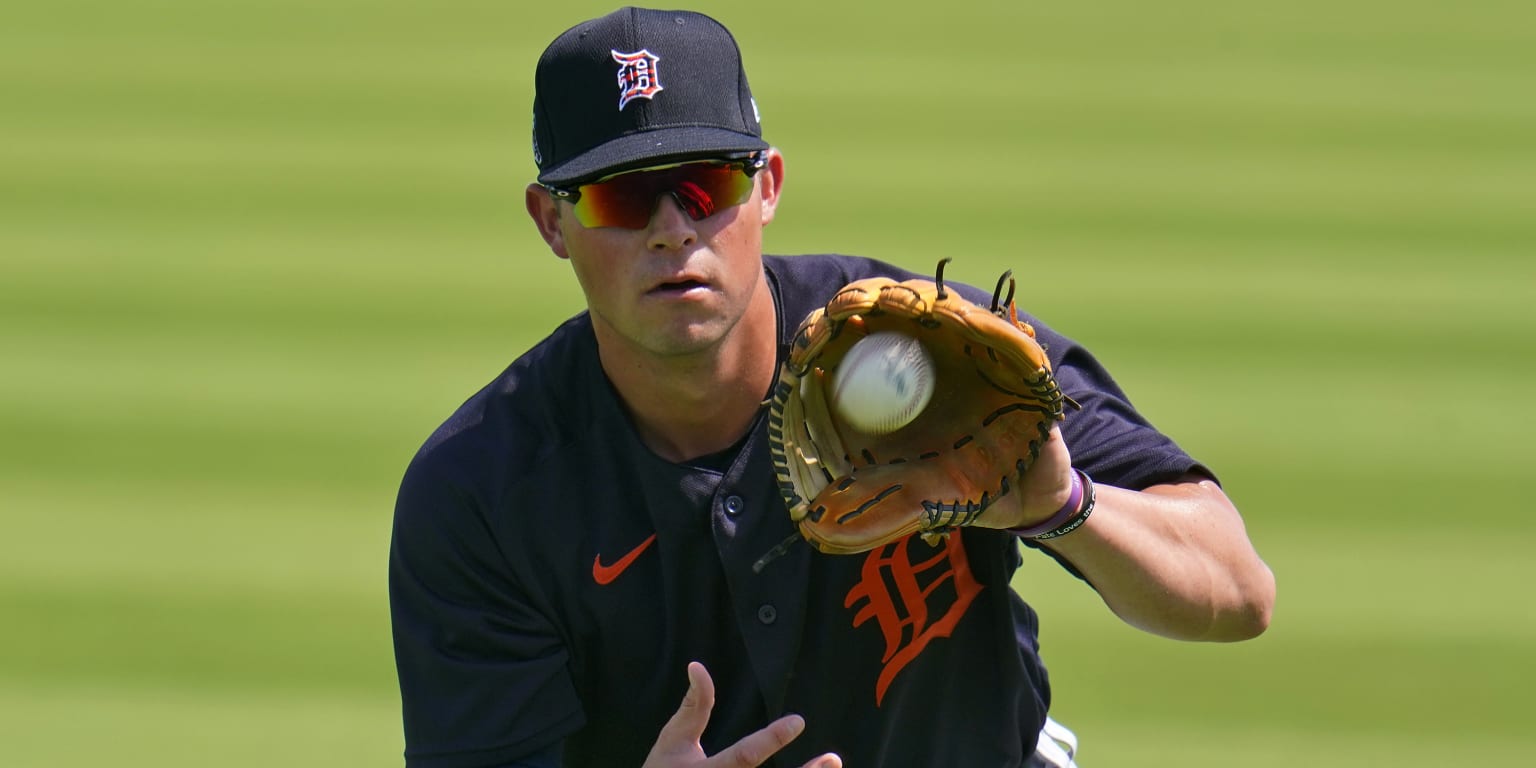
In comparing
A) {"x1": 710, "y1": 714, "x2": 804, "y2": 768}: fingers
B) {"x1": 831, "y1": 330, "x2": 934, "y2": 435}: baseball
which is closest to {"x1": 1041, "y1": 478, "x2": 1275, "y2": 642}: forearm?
{"x1": 831, "y1": 330, "x2": 934, "y2": 435}: baseball

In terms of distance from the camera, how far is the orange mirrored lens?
2.13m

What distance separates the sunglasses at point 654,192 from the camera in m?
2.13

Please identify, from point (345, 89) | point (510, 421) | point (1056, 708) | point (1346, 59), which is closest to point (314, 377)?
point (345, 89)

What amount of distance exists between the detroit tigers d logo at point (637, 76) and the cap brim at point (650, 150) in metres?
0.05

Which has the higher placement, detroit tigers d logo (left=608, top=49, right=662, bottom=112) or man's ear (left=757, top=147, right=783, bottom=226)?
detroit tigers d logo (left=608, top=49, right=662, bottom=112)

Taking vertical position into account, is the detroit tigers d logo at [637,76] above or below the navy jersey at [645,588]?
above

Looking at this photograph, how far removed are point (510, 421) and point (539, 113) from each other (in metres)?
0.39

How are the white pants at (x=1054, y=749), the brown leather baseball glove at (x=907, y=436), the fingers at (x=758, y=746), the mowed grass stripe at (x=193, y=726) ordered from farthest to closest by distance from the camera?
the mowed grass stripe at (x=193, y=726) < the white pants at (x=1054, y=749) < the fingers at (x=758, y=746) < the brown leather baseball glove at (x=907, y=436)

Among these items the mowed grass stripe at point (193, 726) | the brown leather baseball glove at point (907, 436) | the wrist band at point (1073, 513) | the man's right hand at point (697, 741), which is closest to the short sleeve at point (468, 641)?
the man's right hand at point (697, 741)

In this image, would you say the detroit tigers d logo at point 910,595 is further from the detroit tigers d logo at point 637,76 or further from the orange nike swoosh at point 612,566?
the detroit tigers d logo at point 637,76

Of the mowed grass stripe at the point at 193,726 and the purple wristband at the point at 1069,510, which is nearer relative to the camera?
the purple wristband at the point at 1069,510

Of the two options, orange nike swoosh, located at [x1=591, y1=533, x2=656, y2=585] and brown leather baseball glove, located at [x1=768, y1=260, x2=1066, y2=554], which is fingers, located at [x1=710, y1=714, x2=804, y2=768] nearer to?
brown leather baseball glove, located at [x1=768, y1=260, x2=1066, y2=554]

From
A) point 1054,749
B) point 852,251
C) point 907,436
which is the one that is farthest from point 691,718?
A: point 852,251

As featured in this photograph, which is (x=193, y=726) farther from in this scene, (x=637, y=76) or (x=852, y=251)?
(x=852, y=251)
